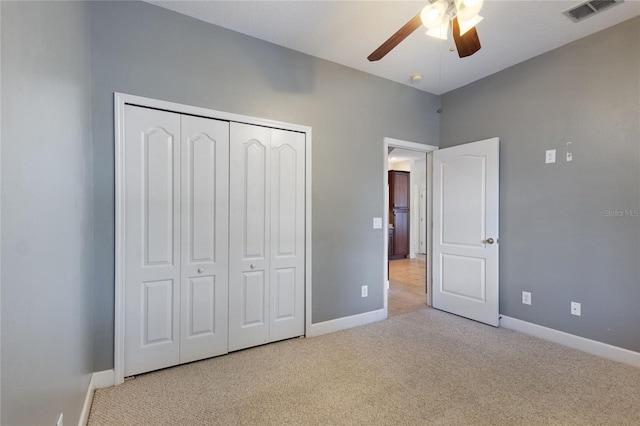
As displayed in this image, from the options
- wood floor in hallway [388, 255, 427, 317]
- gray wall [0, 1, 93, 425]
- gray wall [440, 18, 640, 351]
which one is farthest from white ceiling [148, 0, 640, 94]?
wood floor in hallway [388, 255, 427, 317]

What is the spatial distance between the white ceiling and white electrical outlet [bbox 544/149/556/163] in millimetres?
991

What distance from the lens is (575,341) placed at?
270 cm

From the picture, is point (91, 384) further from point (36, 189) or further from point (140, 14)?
point (140, 14)

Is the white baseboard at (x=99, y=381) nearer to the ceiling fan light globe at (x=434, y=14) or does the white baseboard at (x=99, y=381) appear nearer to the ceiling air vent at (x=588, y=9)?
the ceiling fan light globe at (x=434, y=14)

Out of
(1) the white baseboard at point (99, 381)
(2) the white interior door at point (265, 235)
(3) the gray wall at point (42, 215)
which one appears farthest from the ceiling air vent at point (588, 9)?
(1) the white baseboard at point (99, 381)

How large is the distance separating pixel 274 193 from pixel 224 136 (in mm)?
666

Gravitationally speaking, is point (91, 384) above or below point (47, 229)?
below

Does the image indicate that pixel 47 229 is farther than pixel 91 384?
No

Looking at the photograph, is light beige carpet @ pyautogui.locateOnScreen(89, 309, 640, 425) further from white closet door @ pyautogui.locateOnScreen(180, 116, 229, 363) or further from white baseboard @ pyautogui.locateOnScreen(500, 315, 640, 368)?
white closet door @ pyautogui.locateOnScreen(180, 116, 229, 363)

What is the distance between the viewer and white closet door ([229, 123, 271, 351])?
2.56 m

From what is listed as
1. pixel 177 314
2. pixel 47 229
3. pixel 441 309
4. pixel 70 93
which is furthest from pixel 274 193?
pixel 441 309

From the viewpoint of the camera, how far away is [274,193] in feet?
9.09

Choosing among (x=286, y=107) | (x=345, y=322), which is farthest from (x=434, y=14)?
(x=345, y=322)

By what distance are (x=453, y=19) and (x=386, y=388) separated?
2.47 meters
